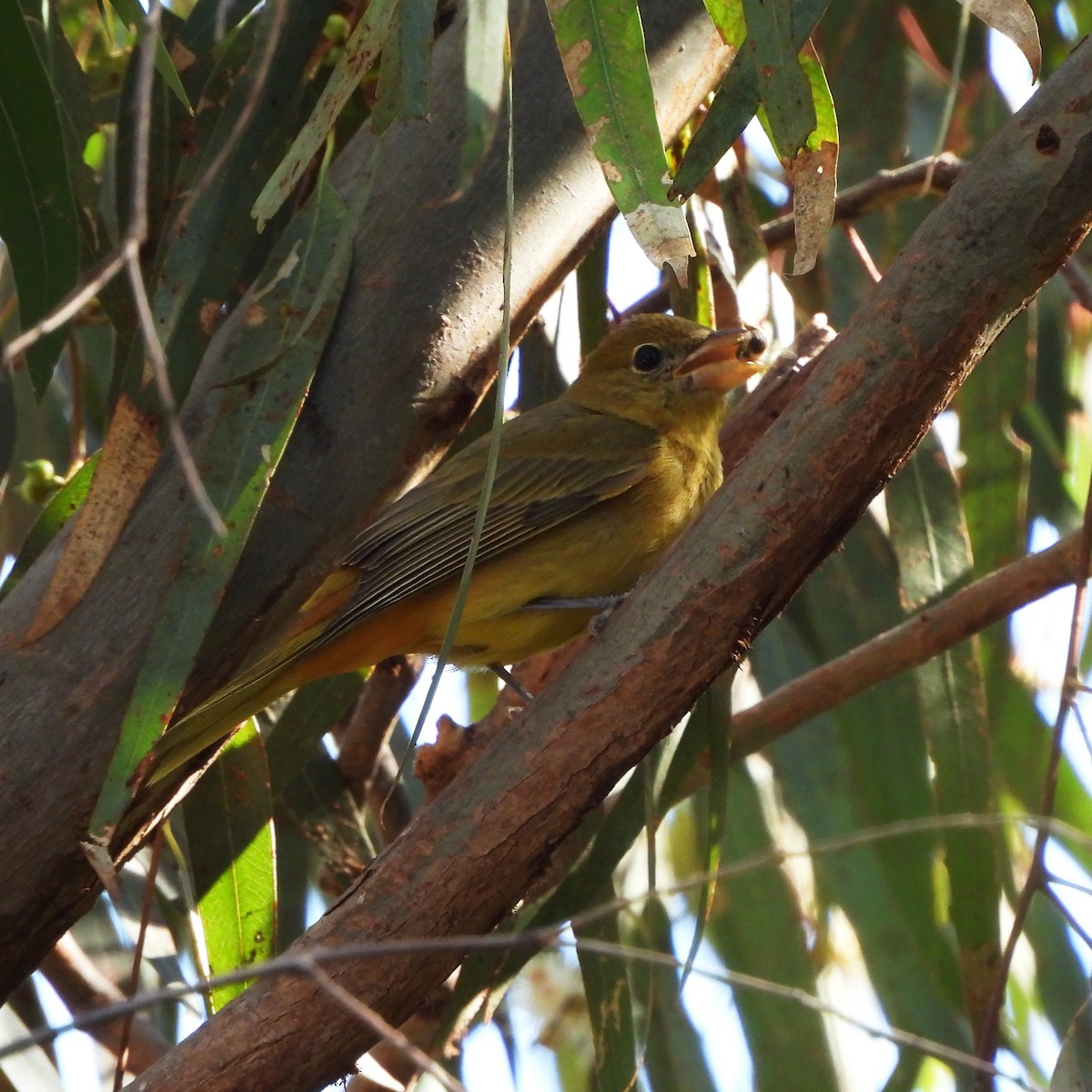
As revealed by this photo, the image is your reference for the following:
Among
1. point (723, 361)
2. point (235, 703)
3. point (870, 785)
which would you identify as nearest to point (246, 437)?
point (235, 703)

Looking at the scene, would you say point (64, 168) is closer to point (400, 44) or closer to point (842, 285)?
point (400, 44)

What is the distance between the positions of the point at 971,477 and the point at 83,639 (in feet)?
7.80

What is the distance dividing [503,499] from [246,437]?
1203 millimetres

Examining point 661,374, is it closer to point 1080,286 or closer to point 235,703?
point 1080,286

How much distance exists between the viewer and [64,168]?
9.53 ft

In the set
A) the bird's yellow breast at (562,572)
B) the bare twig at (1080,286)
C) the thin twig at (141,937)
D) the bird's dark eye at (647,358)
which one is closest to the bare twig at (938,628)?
the bird's yellow breast at (562,572)

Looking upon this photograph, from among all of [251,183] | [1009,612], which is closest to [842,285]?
[1009,612]

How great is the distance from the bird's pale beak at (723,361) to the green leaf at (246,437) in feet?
4.18

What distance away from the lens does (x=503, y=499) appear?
380 cm

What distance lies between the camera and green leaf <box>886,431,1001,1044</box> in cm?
313

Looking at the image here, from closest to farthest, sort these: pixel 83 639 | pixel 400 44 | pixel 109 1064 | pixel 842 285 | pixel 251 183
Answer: pixel 400 44 < pixel 83 639 < pixel 251 183 < pixel 109 1064 < pixel 842 285

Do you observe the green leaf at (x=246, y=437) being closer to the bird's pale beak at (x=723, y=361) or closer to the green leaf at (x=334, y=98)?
the green leaf at (x=334, y=98)

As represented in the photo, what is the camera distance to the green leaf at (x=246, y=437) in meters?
2.51

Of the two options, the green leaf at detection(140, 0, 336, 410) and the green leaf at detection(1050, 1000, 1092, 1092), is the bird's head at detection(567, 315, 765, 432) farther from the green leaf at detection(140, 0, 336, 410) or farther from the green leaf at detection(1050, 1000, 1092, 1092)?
the green leaf at detection(1050, 1000, 1092, 1092)
